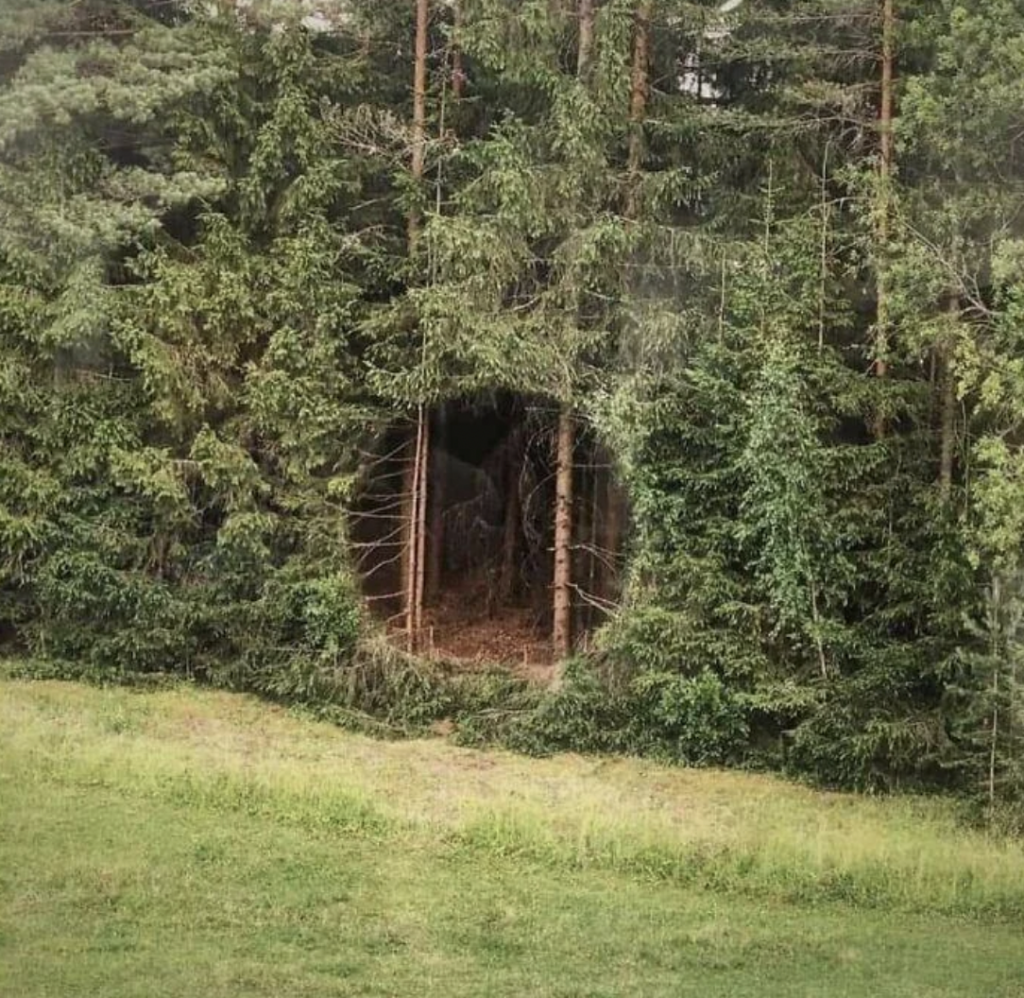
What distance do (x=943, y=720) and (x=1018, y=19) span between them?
121 inches

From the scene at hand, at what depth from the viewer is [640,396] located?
6.58m

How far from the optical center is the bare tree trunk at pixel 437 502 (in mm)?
6754

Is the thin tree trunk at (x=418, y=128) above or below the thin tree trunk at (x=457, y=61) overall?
below

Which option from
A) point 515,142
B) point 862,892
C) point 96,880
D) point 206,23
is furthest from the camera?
point 515,142

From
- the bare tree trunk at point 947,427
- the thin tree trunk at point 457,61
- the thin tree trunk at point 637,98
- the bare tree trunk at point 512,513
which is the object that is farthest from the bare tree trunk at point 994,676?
the thin tree trunk at point 457,61

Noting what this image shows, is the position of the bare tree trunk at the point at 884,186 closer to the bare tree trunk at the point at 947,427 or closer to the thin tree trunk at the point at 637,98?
the bare tree trunk at the point at 947,427

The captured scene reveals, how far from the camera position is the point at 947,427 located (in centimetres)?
623

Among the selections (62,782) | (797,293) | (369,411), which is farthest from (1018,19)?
(62,782)

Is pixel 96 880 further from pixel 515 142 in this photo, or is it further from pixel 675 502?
pixel 515 142

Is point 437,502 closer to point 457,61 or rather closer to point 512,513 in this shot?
point 512,513

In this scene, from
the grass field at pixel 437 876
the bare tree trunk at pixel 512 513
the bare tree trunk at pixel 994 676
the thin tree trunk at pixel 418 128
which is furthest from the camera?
the bare tree trunk at pixel 512 513

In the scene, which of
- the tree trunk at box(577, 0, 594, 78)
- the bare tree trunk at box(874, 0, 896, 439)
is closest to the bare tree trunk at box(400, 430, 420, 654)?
the tree trunk at box(577, 0, 594, 78)

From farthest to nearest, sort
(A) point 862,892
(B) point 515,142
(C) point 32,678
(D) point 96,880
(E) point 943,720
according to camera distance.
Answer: (B) point 515,142 → (E) point 943,720 → (C) point 32,678 → (A) point 862,892 → (D) point 96,880

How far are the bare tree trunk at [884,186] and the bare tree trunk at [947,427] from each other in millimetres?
283
